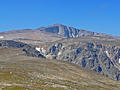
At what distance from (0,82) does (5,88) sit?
1315 centimetres

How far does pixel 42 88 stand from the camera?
13738 centimetres

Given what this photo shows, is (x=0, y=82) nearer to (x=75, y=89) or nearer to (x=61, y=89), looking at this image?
(x=61, y=89)

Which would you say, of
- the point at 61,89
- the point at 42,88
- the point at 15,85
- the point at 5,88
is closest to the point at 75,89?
the point at 61,89

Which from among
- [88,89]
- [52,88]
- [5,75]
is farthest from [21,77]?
[88,89]

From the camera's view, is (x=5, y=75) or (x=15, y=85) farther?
(x=5, y=75)

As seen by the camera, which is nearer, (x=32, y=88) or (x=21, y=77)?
(x=32, y=88)

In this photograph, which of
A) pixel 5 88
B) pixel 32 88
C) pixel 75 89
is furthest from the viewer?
pixel 75 89

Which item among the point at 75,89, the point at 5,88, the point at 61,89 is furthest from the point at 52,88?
the point at 5,88

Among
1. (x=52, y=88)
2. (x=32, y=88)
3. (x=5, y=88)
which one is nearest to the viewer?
(x=5, y=88)

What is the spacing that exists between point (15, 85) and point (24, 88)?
7898 millimetres

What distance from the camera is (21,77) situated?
16500cm

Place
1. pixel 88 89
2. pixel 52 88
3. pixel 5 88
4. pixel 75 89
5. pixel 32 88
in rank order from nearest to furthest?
pixel 5 88
pixel 32 88
pixel 52 88
pixel 75 89
pixel 88 89

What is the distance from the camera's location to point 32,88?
13288cm

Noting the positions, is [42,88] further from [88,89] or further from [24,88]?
[88,89]
